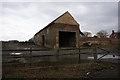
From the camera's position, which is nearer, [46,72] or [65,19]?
[46,72]

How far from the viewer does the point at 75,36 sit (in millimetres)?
21734

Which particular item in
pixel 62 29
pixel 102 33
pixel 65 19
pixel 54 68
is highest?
pixel 102 33

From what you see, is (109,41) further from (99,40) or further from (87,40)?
(87,40)

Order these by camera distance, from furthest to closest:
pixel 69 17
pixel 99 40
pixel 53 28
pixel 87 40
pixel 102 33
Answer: pixel 102 33
pixel 99 40
pixel 87 40
pixel 69 17
pixel 53 28

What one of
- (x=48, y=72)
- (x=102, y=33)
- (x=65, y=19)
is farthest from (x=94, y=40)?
(x=102, y=33)

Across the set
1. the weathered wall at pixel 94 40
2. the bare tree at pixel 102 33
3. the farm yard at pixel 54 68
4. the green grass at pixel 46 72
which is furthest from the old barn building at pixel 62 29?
the bare tree at pixel 102 33

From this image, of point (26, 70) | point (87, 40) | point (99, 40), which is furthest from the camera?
point (99, 40)

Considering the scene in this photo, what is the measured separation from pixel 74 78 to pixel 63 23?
17.1m

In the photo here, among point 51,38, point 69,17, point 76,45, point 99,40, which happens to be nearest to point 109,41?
point 99,40

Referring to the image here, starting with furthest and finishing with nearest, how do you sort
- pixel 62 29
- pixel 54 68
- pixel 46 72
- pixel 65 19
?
1. pixel 65 19
2. pixel 62 29
3. pixel 54 68
4. pixel 46 72

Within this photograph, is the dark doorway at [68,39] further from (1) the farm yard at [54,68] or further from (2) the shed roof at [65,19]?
(1) the farm yard at [54,68]

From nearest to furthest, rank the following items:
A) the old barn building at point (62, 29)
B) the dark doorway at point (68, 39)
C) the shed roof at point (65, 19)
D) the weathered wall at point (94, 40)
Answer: the old barn building at point (62, 29) < the shed roof at point (65, 19) < the dark doorway at point (68, 39) < the weathered wall at point (94, 40)

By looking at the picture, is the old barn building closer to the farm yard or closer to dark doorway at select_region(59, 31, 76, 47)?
dark doorway at select_region(59, 31, 76, 47)

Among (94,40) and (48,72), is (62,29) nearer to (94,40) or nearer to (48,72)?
(48,72)
